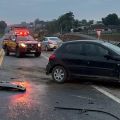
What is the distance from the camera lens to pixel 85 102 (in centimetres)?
1245

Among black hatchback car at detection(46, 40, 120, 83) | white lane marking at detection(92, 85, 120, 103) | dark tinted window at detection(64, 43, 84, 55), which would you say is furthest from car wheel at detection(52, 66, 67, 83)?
white lane marking at detection(92, 85, 120, 103)

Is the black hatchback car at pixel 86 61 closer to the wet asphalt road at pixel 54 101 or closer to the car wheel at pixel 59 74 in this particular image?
the car wheel at pixel 59 74

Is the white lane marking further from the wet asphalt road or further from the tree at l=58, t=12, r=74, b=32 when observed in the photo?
the tree at l=58, t=12, r=74, b=32

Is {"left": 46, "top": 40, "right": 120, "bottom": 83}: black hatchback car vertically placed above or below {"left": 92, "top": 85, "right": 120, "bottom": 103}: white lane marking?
above

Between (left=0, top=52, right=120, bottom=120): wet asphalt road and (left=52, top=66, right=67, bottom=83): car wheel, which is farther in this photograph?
(left=52, top=66, right=67, bottom=83): car wheel

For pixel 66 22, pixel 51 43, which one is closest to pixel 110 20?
pixel 66 22

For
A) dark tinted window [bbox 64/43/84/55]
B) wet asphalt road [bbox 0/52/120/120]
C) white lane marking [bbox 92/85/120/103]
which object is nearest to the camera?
wet asphalt road [bbox 0/52/120/120]

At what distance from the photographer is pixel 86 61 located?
16.7 metres

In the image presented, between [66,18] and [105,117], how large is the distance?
9946cm

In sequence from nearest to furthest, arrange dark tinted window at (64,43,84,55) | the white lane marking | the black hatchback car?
the white lane marking → the black hatchback car → dark tinted window at (64,43,84,55)

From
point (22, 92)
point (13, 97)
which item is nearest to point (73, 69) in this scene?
point (22, 92)

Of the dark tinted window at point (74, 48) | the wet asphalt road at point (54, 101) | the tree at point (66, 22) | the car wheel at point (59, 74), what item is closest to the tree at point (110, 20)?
the tree at point (66, 22)

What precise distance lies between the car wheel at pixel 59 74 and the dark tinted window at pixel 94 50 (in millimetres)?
1107

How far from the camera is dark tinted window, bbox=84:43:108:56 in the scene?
1641 cm
